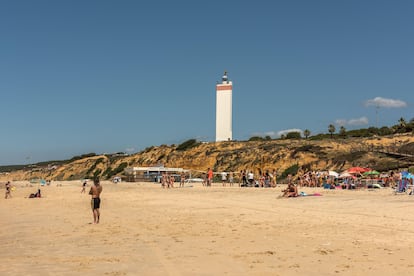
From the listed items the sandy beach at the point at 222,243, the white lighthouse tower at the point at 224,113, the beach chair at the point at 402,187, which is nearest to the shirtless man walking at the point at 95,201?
the sandy beach at the point at 222,243

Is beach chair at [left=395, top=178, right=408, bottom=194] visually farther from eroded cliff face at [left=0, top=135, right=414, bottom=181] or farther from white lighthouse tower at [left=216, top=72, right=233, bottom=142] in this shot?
white lighthouse tower at [left=216, top=72, right=233, bottom=142]

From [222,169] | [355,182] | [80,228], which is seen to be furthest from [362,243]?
[222,169]

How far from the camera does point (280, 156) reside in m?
48.6

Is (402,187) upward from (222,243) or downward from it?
upward

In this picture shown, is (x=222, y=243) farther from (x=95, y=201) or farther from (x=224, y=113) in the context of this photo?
(x=224, y=113)

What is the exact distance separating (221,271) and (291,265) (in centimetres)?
114

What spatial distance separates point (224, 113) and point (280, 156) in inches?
752

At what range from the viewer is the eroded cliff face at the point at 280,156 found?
40812mm

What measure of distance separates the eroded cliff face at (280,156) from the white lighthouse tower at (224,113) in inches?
163

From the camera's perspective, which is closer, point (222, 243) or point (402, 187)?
point (222, 243)

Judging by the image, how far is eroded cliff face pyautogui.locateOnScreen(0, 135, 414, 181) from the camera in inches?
1607

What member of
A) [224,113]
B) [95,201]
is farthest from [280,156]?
[95,201]

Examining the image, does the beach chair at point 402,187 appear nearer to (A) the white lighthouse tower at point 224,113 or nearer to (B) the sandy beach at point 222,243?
(B) the sandy beach at point 222,243

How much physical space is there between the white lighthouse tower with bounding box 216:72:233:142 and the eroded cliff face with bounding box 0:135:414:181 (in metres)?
4.13
